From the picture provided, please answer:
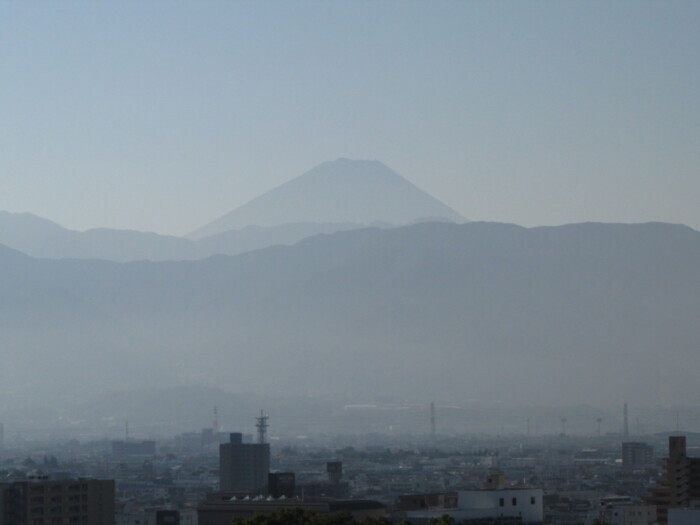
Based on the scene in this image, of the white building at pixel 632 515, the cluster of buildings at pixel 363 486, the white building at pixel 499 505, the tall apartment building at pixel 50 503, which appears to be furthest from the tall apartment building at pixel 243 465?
the white building at pixel 499 505

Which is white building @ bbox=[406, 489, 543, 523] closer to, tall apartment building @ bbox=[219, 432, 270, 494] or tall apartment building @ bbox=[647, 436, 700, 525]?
tall apartment building @ bbox=[647, 436, 700, 525]

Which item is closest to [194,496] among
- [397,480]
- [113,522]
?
[397,480]

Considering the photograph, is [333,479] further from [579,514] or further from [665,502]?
[665,502]

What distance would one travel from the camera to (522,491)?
5028cm

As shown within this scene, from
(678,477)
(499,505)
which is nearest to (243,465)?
(678,477)

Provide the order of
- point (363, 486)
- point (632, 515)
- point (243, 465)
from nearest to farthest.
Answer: point (632, 515) → point (243, 465) → point (363, 486)

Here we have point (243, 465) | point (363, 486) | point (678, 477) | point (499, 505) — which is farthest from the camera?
point (363, 486)

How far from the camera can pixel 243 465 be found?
116 meters

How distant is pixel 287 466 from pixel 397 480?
1720 cm

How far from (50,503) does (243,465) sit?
177 feet

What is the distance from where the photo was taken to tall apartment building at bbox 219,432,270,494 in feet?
370

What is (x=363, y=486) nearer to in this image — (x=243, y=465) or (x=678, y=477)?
(x=243, y=465)

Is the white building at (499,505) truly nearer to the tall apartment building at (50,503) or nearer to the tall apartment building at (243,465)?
the tall apartment building at (50,503)

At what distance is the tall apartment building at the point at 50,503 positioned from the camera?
62.3 m
